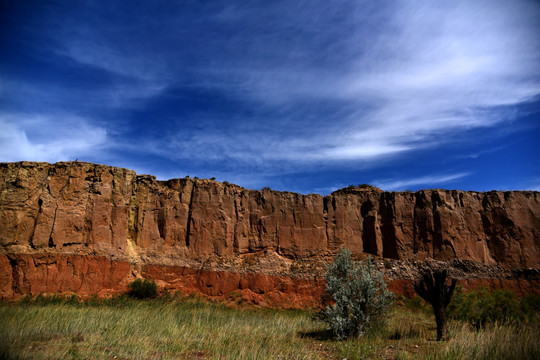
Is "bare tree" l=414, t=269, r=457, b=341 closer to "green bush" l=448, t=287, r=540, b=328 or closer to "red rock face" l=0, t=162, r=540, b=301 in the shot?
"green bush" l=448, t=287, r=540, b=328

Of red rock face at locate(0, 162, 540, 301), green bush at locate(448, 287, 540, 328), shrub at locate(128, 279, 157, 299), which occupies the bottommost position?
green bush at locate(448, 287, 540, 328)

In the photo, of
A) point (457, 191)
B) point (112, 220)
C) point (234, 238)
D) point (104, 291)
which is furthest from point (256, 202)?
point (457, 191)

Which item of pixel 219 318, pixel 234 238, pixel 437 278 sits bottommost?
pixel 219 318

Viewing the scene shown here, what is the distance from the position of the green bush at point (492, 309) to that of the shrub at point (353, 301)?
430cm

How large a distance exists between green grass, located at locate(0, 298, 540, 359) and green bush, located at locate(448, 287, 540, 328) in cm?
193

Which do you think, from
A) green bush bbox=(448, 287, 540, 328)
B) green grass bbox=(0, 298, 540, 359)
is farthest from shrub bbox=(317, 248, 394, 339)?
green bush bbox=(448, 287, 540, 328)

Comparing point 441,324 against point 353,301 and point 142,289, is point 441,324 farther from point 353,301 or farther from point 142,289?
point 142,289

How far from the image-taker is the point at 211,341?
11.4 m

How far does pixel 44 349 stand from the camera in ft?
30.7

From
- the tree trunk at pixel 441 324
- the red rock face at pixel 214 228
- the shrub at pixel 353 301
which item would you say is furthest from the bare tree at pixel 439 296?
the red rock face at pixel 214 228

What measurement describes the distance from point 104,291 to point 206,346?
500 inches

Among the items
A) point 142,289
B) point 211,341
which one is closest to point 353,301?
point 211,341

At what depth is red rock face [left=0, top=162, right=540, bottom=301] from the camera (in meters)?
20.9

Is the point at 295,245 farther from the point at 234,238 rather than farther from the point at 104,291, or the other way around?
the point at 104,291
